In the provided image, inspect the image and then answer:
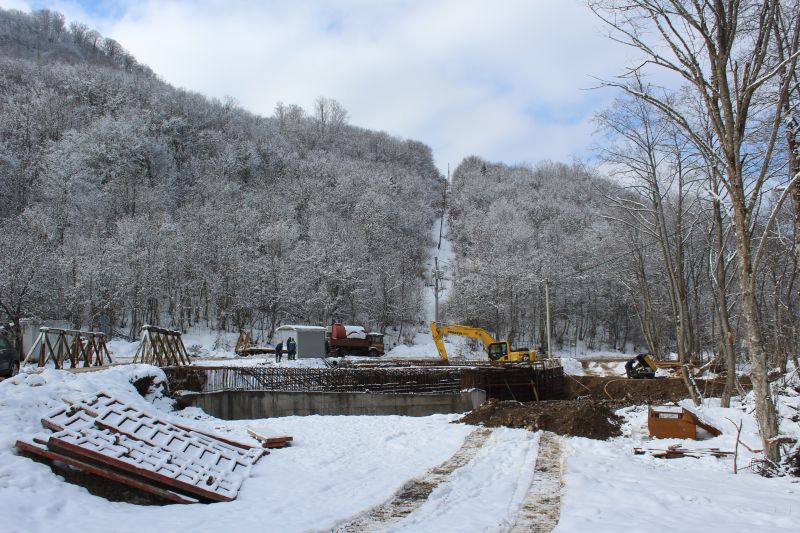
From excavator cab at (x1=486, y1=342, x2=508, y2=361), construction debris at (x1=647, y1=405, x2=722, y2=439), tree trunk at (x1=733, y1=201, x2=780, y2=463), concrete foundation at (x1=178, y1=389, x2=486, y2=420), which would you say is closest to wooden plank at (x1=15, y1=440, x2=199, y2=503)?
tree trunk at (x1=733, y1=201, x2=780, y2=463)

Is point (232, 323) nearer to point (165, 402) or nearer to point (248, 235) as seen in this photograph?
point (248, 235)

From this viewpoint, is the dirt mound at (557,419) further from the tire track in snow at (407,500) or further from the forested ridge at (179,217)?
the forested ridge at (179,217)

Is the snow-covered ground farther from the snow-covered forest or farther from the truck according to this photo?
the truck

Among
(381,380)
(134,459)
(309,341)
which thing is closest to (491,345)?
(381,380)

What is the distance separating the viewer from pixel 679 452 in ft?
34.8

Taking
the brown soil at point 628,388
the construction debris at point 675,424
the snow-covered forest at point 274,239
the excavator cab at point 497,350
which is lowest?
the brown soil at point 628,388

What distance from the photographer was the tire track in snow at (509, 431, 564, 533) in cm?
661

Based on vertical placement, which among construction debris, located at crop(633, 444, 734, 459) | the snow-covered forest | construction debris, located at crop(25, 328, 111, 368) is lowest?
construction debris, located at crop(633, 444, 734, 459)

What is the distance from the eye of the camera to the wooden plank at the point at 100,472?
7723 mm

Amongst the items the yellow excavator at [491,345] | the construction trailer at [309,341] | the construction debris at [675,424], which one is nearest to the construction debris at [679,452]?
the construction debris at [675,424]

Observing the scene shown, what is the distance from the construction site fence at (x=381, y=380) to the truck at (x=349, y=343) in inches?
564

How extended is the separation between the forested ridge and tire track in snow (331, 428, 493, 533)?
117 feet

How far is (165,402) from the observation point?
15.7 m

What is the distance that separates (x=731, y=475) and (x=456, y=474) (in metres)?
4.63
